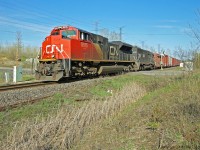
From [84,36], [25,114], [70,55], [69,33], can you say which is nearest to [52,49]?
[70,55]

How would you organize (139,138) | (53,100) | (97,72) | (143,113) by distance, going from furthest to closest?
(97,72)
(53,100)
(143,113)
(139,138)

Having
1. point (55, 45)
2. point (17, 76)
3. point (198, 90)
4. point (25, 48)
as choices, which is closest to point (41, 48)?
point (55, 45)

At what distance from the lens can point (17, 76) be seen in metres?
18.4

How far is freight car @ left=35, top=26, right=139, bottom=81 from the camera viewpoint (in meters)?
15.6

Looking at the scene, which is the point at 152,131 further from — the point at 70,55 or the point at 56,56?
the point at 56,56

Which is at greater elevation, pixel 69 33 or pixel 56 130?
pixel 69 33

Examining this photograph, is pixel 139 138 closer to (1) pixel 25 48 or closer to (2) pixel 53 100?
(2) pixel 53 100

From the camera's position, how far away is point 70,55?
15914 millimetres

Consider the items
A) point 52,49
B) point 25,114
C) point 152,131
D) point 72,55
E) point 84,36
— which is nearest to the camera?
point 152,131

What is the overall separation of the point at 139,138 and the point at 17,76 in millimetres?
15275

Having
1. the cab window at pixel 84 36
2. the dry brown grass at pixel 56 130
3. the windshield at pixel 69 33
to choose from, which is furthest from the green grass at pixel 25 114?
the cab window at pixel 84 36

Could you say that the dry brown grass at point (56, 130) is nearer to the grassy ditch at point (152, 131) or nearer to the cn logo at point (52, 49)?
the grassy ditch at point (152, 131)

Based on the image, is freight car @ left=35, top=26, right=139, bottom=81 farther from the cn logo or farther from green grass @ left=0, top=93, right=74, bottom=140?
green grass @ left=0, top=93, right=74, bottom=140

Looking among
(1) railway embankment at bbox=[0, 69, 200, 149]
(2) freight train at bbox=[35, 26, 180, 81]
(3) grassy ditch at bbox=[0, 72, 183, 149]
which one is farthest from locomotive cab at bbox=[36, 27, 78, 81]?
(1) railway embankment at bbox=[0, 69, 200, 149]
